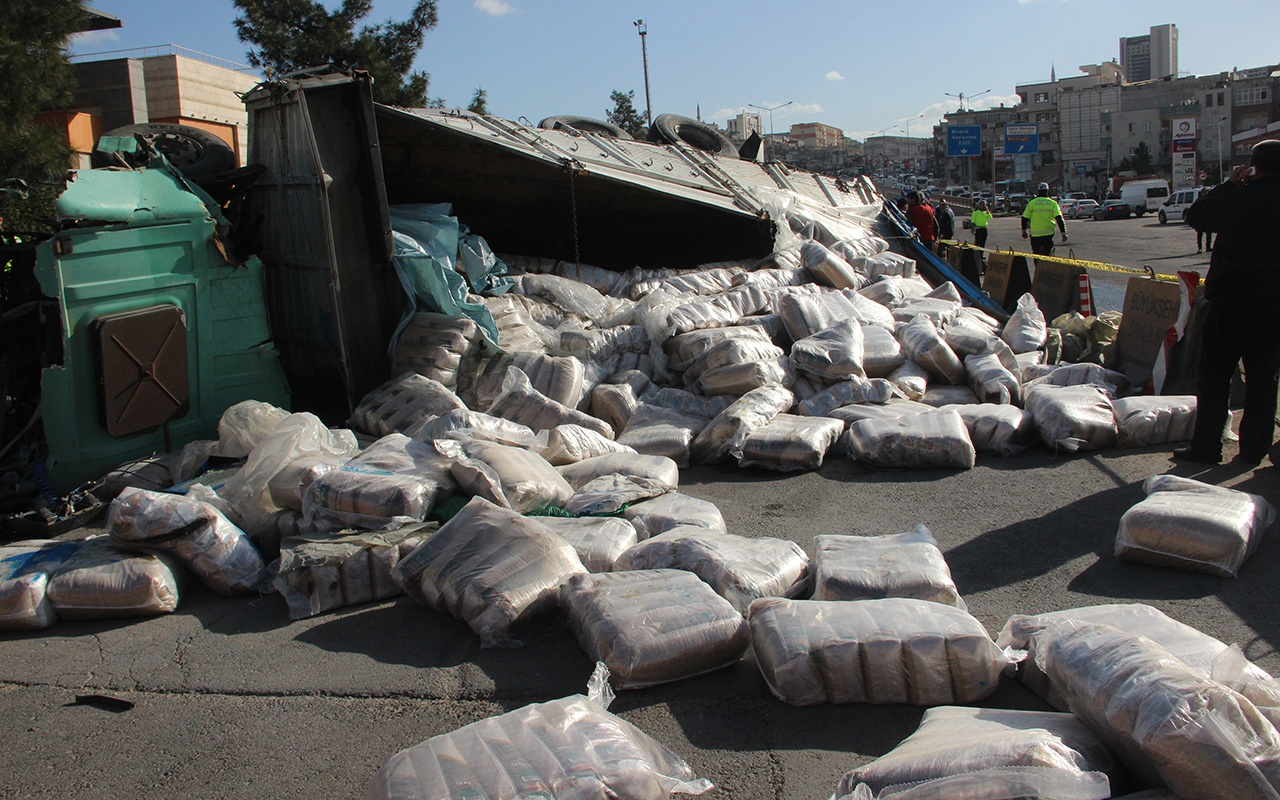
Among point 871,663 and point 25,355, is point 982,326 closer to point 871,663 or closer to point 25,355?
point 871,663

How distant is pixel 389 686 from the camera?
3.13 m

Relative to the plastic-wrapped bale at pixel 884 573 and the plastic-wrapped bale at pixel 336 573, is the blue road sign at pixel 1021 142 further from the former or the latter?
the plastic-wrapped bale at pixel 336 573

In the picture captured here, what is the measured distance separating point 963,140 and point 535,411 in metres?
58.5

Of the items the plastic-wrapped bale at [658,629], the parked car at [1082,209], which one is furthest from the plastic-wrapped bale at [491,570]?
the parked car at [1082,209]

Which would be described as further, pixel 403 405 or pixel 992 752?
pixel 403 405

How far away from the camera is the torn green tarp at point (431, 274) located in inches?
253

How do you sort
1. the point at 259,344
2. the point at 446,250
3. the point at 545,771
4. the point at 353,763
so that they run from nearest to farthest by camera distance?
the point at 545,771 < the point at 353,763 < the point at 259,344 < the point at 446,250

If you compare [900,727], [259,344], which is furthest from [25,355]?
[900,727]

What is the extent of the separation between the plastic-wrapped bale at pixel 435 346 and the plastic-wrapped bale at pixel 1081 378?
3696 millimetres

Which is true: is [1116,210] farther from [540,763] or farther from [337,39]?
[540,763]

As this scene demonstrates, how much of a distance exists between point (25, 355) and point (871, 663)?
5170 mm

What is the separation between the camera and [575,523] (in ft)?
13.1

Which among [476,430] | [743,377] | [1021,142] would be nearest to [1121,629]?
[476,430]

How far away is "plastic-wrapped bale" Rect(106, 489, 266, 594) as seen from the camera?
150 inches
